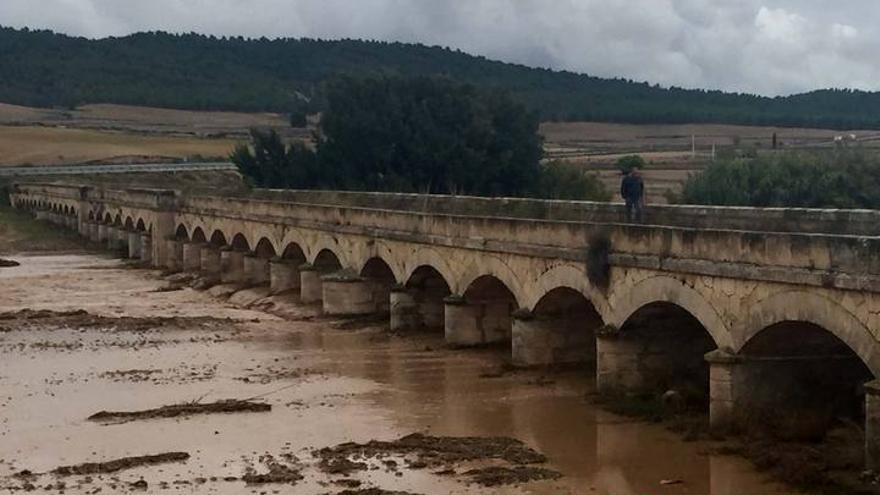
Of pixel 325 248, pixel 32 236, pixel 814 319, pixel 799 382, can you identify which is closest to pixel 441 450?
pixel 799 382

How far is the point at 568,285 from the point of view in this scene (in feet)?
70.2

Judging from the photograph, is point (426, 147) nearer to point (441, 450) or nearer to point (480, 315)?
point (480, 315)

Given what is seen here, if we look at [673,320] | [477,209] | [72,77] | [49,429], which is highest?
[72,77]

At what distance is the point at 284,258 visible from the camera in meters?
36.7

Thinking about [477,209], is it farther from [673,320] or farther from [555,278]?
[673,320]

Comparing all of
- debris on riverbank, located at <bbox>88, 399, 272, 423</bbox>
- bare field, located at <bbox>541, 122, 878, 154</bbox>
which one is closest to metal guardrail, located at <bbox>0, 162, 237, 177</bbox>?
bare field, located at <bbox>541, 122, 878, 154</bbox>

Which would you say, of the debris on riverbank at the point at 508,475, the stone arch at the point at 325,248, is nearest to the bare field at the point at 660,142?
the stone arch at the point at 325,248

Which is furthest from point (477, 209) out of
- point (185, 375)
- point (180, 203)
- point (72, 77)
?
point (72, 77)

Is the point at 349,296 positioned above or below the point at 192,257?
below

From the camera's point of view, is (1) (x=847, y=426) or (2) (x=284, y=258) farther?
(2) (x=284, y=258)

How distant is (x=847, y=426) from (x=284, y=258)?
22.1m

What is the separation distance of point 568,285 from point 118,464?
8.00 meters

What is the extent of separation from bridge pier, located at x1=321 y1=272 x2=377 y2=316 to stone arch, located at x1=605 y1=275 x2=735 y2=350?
465 inches

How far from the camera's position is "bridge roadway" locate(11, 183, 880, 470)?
15.8 m
